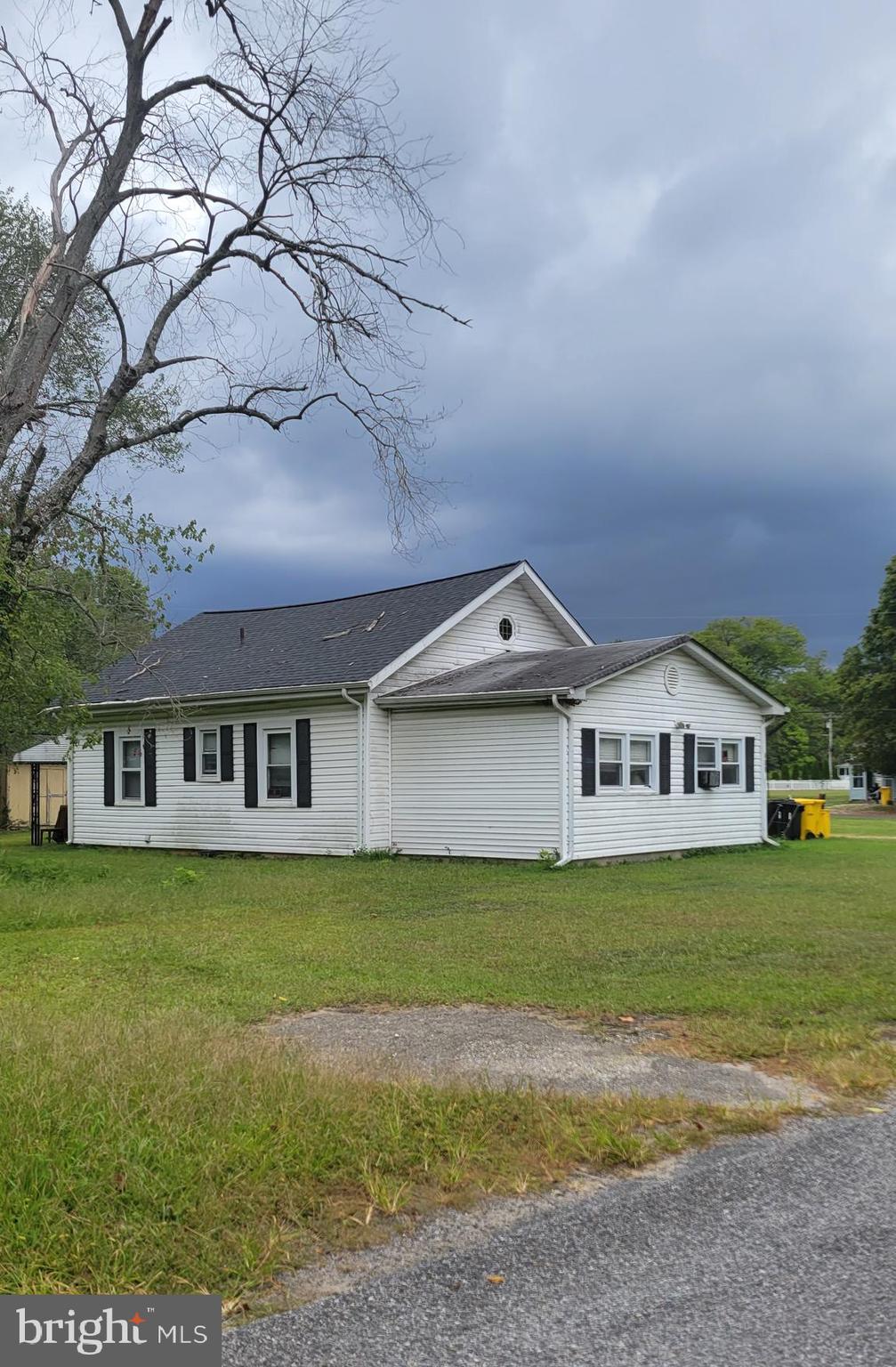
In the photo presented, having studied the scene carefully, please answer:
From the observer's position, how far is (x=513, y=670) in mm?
18609

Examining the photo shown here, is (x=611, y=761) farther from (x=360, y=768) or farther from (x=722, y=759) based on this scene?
(x=360, y=768)

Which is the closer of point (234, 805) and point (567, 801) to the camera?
point (567, 801)

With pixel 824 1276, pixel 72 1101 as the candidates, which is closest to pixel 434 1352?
pixel 824 1276

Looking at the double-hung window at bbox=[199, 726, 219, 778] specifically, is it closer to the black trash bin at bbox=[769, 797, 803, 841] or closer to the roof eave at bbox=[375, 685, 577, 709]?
the roof eave at bbox=[375, 685, 577, 709]

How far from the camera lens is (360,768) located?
18.1m

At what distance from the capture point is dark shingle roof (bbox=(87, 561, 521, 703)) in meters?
19.2

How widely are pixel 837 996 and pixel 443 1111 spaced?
366cm

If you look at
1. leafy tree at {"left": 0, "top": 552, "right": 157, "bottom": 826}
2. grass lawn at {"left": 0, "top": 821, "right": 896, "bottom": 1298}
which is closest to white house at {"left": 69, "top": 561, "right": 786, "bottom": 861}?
leafy tree at {"left": 0, "top": 552, "right": 157, "bottom": 826}

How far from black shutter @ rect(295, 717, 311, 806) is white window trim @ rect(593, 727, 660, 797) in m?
5.13

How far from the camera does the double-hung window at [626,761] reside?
17.4 m

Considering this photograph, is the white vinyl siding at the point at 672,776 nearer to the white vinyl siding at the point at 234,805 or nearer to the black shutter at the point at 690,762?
the black shutter at the point at 690,762

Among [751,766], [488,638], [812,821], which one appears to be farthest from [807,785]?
[488,638]

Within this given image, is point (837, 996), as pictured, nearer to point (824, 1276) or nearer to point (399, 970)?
point (399, 970)

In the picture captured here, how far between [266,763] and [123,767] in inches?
164
